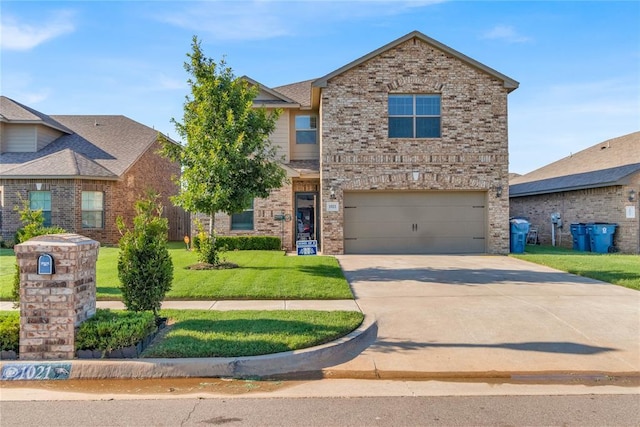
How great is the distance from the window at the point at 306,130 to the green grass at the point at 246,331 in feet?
42.0

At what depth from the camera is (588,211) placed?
61.0 feet

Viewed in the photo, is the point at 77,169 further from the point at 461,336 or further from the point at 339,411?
the point at 339,411

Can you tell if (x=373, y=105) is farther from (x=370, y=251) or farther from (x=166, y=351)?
(x=166, y=351)

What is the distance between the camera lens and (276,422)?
4.22 meters

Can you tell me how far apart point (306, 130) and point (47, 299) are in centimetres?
1510

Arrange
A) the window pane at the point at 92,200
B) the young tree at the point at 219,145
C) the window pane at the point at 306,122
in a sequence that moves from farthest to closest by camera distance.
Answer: the window pane at the point at 306,122 < the window pane at the point at 92,200 < the young tree at the point at 219,145

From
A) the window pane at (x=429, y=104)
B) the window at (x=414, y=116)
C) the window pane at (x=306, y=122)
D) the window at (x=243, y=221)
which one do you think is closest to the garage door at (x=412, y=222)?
the window at (x=414, y=116)

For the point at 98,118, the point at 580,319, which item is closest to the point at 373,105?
the point at 580,319

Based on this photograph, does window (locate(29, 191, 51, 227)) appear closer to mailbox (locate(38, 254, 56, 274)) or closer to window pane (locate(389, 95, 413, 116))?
window pane (locate(389, 95, 413, 116))

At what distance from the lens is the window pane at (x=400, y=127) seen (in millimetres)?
16578

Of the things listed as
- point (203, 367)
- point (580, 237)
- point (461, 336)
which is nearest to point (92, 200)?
point (203, 367)

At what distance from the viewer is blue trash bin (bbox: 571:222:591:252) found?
59.2 ft

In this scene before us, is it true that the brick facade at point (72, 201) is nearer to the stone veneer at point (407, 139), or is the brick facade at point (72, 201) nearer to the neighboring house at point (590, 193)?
the stone veneer at point (407, 139)

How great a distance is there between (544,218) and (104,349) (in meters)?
20.7
